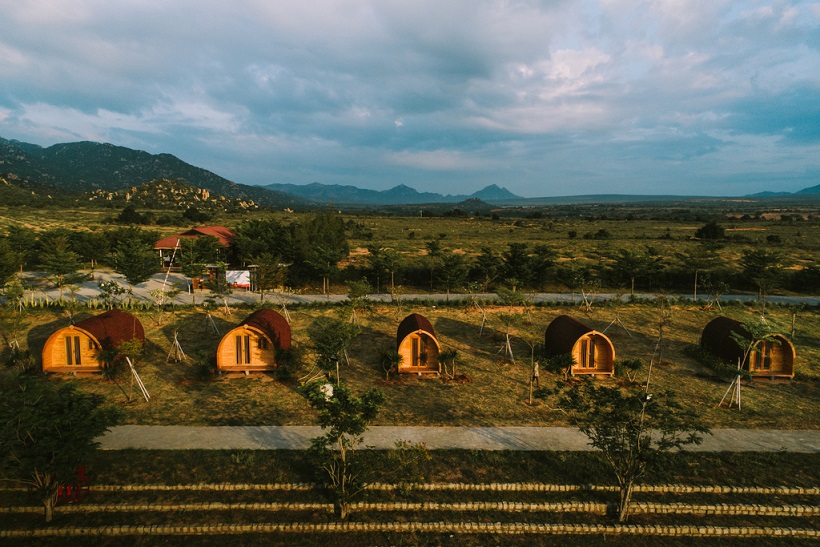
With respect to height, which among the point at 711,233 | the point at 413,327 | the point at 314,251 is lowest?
the point at 413,327

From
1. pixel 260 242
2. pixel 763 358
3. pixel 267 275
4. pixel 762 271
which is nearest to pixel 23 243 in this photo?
pixel 260 242

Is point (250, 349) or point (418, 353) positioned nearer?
point (250, 349)

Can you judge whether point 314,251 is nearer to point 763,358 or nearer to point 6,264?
point 6,264

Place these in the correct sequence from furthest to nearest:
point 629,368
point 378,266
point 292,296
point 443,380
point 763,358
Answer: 1. point 378,266
2. point 292,296
3. point 763,358
4. point 443,380
5. point 629,368

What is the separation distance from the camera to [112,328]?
17375mm

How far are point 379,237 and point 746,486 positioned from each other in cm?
5612

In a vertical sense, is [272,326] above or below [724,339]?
above

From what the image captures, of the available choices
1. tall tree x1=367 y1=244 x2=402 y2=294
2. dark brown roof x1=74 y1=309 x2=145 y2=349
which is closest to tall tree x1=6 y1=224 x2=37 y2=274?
dark brown roof x1=74 y1=309 x2=145 y2=349

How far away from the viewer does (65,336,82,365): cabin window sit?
55.1 ft

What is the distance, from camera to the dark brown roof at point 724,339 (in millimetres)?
17675

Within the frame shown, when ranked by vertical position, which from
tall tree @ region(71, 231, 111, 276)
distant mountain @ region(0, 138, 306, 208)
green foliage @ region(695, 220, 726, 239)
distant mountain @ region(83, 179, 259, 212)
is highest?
distant mountain @ region(0, 138, 306, 208)

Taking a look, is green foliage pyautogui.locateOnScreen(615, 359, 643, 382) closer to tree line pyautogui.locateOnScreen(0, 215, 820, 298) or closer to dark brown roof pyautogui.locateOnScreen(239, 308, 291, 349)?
tree line pyautogui.locateOnScreen(0, 215, 820, 298)

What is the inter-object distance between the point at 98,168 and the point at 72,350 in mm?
198672

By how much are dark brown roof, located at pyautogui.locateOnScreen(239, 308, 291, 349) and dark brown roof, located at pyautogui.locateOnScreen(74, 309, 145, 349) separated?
5.05 meters
